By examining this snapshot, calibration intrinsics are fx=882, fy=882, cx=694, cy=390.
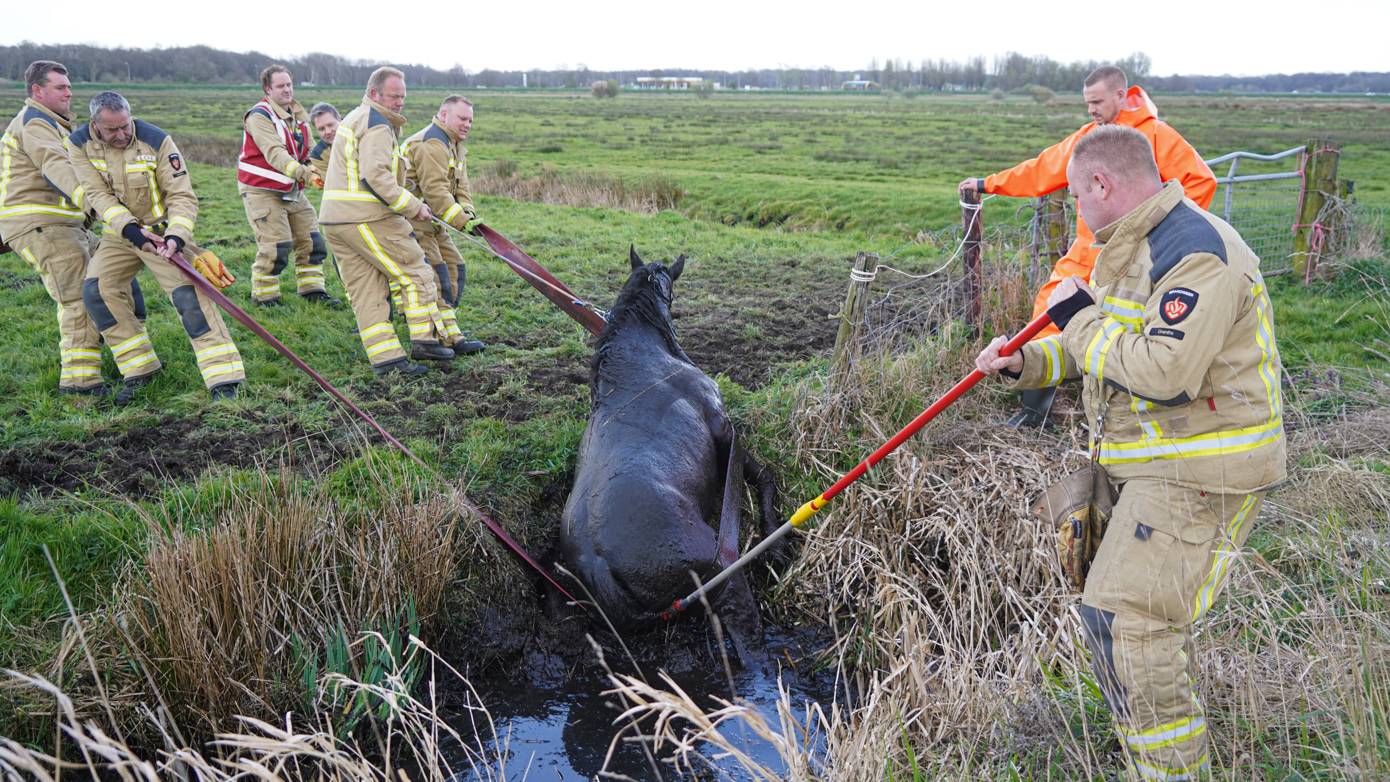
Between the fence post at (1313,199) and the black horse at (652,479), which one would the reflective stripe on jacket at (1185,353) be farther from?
the fence post at (1313,199)

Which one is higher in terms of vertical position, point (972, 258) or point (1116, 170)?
point (1116, 170)

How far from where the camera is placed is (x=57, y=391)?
6.78 metres

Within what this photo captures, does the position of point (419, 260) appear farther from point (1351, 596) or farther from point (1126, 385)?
point (1351, 596)

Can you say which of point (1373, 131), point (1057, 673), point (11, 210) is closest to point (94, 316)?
point (11, 210)

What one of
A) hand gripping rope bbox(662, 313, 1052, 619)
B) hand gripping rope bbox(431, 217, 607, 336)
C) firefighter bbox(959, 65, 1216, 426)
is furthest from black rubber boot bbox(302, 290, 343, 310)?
firefighter bbox(959, 65, 1216, 426)

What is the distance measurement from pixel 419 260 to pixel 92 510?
11.5 feet

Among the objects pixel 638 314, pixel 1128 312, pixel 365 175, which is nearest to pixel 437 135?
pixel 365 175

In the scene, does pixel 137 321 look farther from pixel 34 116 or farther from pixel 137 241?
pixel 34 116

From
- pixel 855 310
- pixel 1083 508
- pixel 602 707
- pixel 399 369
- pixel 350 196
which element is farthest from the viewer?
pixel 350 196

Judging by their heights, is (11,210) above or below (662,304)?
above

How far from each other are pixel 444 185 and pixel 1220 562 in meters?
7.02

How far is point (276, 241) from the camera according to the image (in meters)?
9.47

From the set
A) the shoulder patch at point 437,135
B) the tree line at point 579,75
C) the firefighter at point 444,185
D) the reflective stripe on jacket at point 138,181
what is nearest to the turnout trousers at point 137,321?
the reflective stripe on jacket at point 138,181

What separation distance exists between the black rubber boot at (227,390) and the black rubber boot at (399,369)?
102 centimetres
